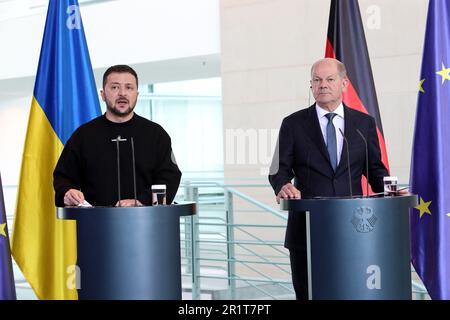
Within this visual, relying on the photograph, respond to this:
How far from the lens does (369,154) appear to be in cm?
363

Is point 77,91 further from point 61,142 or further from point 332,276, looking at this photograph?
point 332,276

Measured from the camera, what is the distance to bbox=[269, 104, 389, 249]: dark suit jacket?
353 centimetres

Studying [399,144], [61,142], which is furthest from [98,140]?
[399,144]

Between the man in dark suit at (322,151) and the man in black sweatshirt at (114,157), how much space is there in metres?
0.56

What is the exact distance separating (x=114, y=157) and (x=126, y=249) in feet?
2.17

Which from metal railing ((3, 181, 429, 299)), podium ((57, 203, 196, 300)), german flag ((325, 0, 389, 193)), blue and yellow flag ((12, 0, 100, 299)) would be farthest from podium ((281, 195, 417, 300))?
metal railing ((3, 181, 429, 299))

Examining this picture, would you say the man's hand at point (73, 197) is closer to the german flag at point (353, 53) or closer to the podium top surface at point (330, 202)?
the podium top surface at point (330, 202)

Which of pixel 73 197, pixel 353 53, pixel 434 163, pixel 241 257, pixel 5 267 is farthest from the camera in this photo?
pixel 241 257

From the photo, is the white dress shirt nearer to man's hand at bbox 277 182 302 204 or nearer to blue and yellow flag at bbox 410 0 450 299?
man's hand at bbox 277 182 302 204

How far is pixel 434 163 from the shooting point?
442cm

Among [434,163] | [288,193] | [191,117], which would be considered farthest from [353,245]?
[191,117]

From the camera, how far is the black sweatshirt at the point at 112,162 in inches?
144

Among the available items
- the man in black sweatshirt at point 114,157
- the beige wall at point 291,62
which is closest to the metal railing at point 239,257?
the beige wall at point 291,62

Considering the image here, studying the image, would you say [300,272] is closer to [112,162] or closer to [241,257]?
[112,162]
